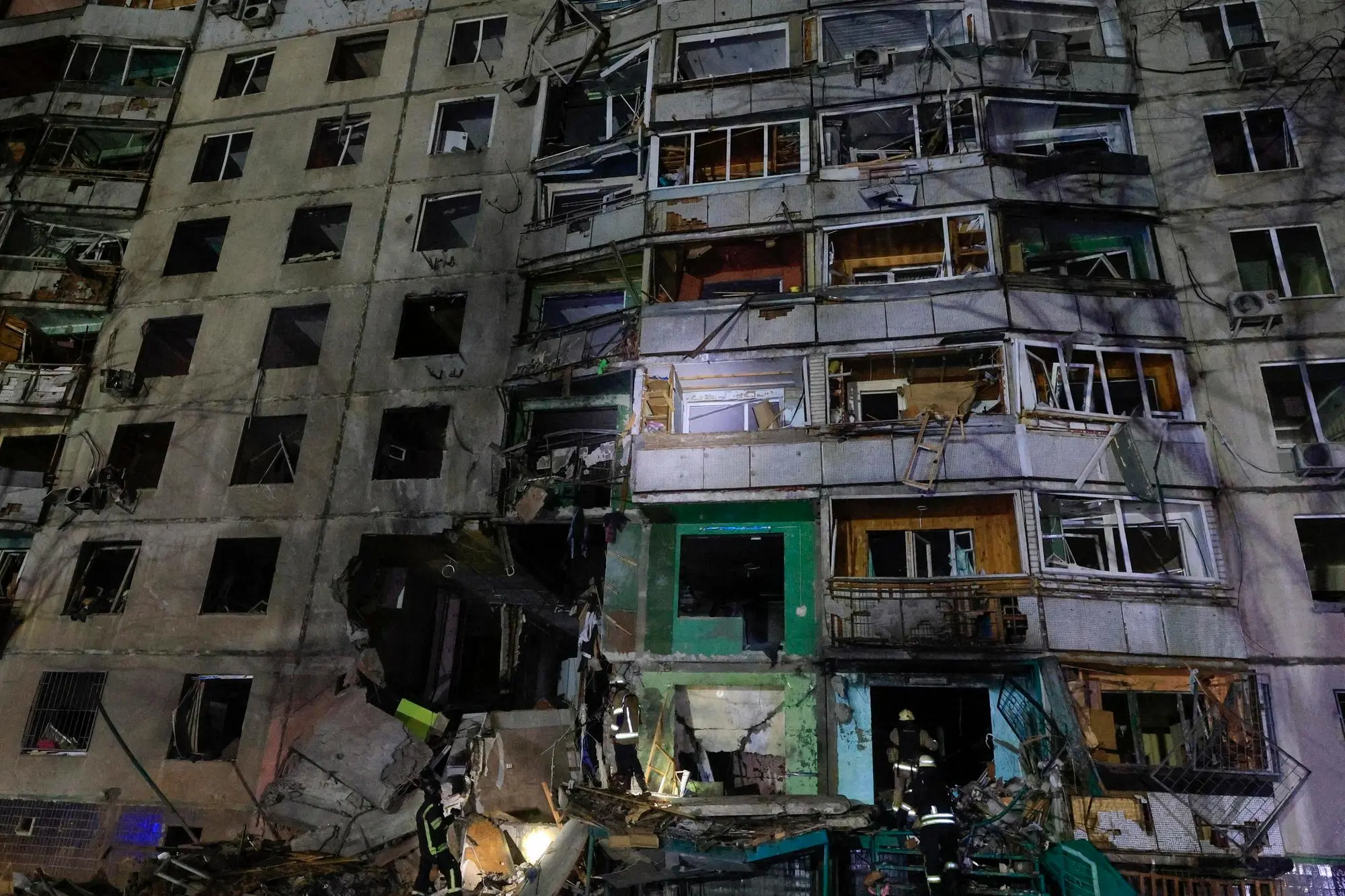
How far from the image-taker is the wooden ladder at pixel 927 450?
17.0 metres

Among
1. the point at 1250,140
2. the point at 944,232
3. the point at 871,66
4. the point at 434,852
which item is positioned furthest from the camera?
the point at 871,66

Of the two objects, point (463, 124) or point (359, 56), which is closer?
point (463, 124)

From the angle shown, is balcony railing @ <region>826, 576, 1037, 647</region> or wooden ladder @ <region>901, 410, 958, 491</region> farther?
wooden ladder @ <region>901, 410, 958, 491</region>

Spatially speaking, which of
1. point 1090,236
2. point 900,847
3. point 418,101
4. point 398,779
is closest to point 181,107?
point 418,101

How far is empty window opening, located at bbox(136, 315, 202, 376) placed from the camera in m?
24.6

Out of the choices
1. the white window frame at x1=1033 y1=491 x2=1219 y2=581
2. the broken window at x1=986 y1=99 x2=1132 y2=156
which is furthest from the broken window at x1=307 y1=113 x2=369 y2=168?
the white window frame at x1=1033 y1=491 x2=1219 y2=581

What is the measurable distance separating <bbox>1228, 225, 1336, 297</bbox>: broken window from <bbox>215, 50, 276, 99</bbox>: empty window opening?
3048 cm

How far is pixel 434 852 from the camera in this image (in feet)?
45.2

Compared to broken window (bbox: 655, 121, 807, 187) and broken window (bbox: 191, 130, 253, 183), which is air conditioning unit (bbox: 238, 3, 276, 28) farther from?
broken window (bbox: 655, 121, 807, 187)

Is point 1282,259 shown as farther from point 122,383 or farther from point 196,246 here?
point 196,246

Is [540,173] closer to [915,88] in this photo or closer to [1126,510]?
[915,88]

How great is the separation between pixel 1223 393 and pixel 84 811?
27.5 metres

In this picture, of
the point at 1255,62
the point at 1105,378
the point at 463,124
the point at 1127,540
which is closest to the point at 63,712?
the point at 463,124

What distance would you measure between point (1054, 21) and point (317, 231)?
22782 millimetres
